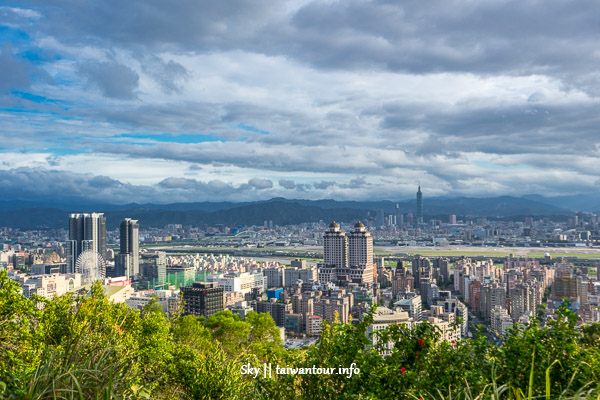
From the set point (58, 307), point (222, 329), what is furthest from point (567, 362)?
point (222, 329)

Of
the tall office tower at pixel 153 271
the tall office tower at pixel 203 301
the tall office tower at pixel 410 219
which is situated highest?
the tall office tower at pixel 410 219

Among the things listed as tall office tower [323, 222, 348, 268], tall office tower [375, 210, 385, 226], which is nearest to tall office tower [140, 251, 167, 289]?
tall office tower [323, 222, 348, 268]

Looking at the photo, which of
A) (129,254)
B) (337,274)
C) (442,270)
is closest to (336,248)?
(337,274)

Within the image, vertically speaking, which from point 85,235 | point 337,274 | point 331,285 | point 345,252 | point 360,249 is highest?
point 85,235

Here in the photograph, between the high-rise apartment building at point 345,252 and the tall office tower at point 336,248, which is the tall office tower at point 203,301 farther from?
the tall office tower at point 336,248

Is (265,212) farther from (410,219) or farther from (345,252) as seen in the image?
(345,252)

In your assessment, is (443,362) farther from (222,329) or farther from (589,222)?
(589,222)

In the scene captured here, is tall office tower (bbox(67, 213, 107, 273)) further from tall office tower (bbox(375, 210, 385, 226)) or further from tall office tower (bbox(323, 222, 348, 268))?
tall office tower (bbox(375, 210, 385, 226))

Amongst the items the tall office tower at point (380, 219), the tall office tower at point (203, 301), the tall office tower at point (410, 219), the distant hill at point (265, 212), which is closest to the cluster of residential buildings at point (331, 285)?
the tall office tower at point (203, 301)
